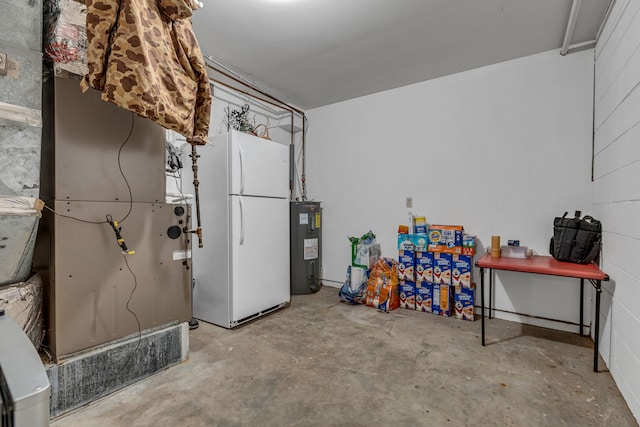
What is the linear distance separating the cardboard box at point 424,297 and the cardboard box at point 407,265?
0.12 metres

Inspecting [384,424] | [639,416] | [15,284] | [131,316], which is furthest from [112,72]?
[639,416]

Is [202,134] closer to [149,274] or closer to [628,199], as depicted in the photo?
[149,274]

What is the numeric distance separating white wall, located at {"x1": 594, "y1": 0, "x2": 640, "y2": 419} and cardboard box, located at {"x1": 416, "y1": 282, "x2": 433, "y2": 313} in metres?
1.41

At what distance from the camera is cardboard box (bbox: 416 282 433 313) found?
11.2 feet

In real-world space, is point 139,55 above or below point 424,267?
above

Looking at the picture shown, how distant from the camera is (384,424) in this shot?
1.67 meters

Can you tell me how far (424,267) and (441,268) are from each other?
0.18 metres

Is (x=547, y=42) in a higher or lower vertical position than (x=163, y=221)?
higher

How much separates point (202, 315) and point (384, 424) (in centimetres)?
216

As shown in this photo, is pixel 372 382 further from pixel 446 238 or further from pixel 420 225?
pixel 420 225

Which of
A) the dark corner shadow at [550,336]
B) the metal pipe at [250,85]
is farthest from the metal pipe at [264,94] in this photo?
the dark corner shadow at [550,336]

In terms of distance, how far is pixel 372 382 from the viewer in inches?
81.0

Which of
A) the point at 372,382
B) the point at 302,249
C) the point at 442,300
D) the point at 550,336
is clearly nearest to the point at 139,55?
the point at 372,382

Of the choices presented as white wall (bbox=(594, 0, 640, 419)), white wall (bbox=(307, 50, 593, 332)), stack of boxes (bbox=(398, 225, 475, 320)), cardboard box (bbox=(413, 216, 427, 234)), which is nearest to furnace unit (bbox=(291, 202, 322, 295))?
white wall (bbox=(307, 50, 593, 332))
